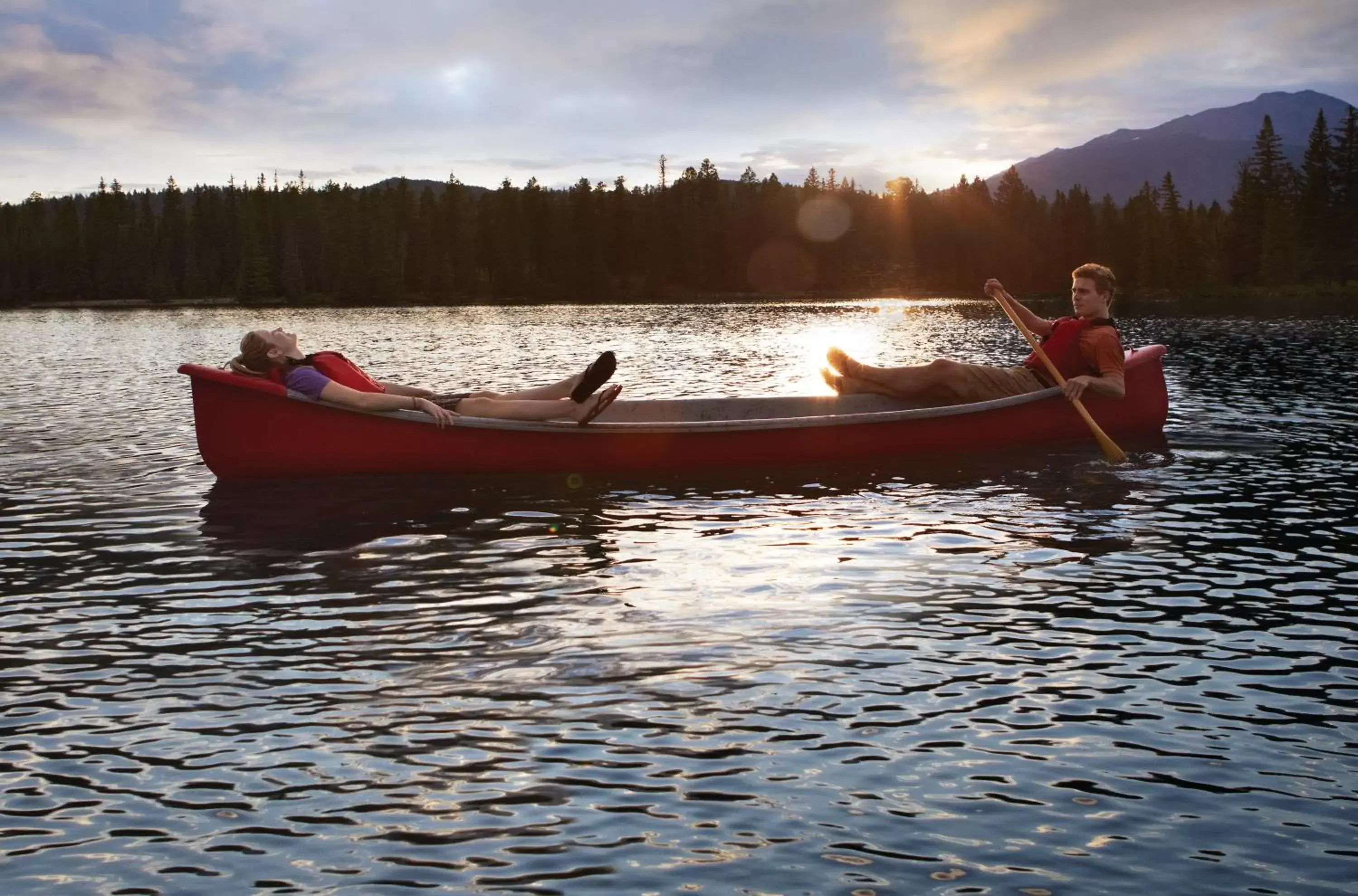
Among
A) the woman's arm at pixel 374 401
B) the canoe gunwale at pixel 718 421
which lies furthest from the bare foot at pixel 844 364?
the woman's arm at pixel 374 401

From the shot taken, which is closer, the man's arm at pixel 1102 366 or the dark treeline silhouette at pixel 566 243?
the man's arm at pixel 1102 366

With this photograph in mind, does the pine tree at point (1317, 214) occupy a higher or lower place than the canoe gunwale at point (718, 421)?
higher

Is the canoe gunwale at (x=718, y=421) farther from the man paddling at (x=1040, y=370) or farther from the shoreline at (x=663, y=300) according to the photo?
the shoreline at (x=663, y=300)

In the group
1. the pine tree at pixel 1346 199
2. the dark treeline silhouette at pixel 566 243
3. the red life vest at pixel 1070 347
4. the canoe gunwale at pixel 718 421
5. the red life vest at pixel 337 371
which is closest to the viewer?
the red life vest at pixel 337 371

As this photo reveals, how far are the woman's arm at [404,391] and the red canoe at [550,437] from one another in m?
0.80

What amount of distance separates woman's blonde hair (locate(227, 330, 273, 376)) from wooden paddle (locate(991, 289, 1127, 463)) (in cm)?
791

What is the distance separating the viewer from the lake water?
4.49 meters

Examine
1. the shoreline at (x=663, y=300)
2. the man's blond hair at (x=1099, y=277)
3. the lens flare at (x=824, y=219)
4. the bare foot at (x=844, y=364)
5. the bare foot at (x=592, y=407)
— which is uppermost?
the lens flare at (x=824, y=219)

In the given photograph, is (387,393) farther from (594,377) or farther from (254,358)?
(594,377)

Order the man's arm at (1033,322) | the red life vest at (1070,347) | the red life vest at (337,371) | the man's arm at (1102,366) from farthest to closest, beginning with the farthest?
the man's arm at (1033,322) < the red life vest at (1070,347) < the man's arm at (1102,366) < the red life vest at (337,371)

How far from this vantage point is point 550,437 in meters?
12.7

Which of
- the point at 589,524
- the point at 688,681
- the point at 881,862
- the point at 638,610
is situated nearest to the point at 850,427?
the point at 589,524

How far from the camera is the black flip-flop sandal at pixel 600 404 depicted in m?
12.5

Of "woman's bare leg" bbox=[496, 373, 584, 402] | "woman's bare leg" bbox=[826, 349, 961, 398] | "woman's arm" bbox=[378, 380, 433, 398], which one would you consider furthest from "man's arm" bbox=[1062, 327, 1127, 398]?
"woman's arm" bbox=[378, 380, 433, 398]
